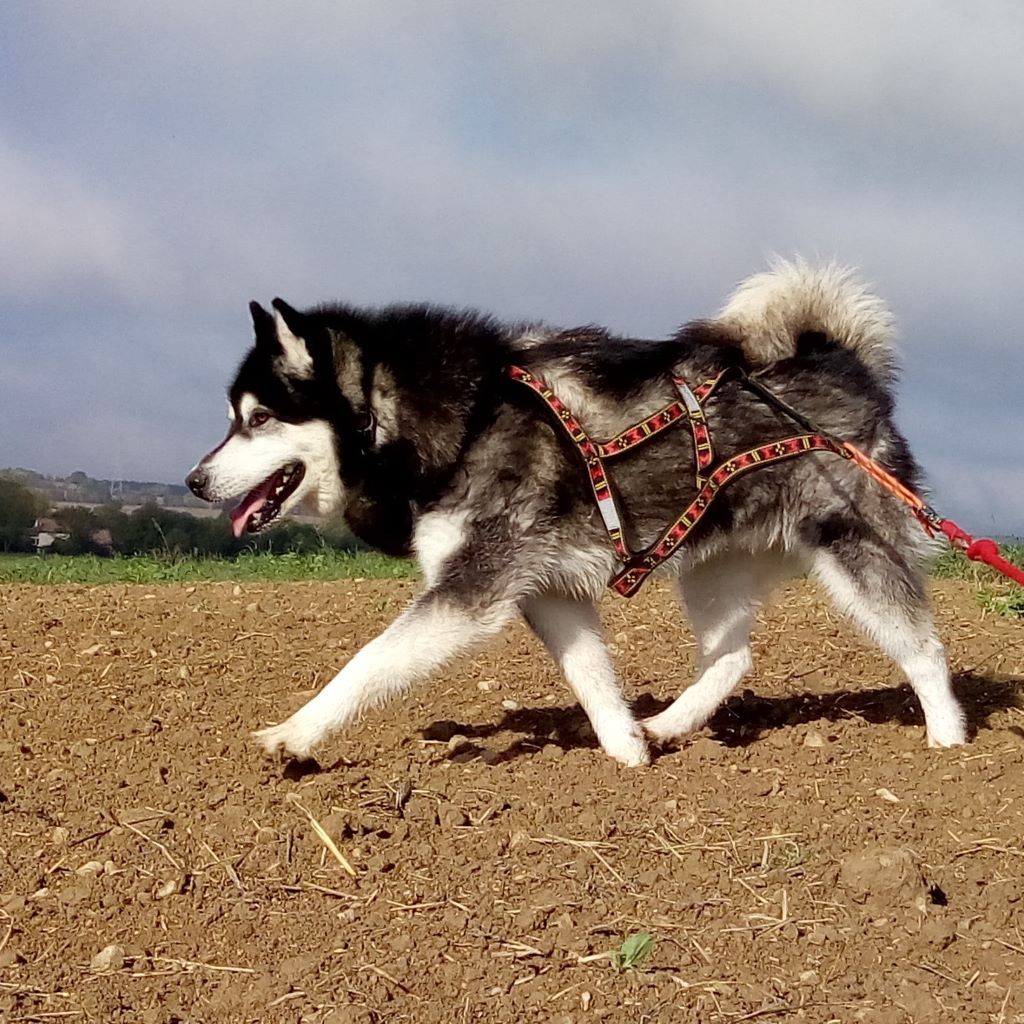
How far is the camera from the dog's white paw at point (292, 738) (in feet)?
15.1

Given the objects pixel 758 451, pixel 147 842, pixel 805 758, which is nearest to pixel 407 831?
pixel 147 842

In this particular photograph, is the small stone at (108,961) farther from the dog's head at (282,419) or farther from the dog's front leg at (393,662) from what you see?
the dog's head at (282,419)

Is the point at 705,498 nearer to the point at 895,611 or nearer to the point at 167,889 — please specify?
the point at 895,611

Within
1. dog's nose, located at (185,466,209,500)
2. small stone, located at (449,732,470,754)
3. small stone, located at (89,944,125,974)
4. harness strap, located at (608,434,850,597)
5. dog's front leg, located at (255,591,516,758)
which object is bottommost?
small stone, located at (449,732,470,754)

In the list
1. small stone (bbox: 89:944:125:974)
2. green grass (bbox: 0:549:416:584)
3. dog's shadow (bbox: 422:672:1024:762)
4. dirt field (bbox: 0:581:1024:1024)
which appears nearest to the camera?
dirt field (bbox: 0:581:1024:1024)

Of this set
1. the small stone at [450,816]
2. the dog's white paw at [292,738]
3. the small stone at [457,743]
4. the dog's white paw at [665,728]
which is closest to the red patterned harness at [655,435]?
the dog's white paw at [665,728]

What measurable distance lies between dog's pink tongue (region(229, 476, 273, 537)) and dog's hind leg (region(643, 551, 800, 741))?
191cm

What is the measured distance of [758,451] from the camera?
515 centimetres

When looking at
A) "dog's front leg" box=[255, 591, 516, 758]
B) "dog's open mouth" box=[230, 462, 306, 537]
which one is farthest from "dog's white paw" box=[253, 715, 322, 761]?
"dog's open mouth" box=[230, 462, 306, 537]

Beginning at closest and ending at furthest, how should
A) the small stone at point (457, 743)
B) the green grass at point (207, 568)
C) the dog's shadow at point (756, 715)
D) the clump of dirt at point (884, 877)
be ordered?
the clump of dirt at point (884, 877) < the small stone at point (457, 743) < the dog's shadow at point (756, 715) < the green grass at point (207, 568)

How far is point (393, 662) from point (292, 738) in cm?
45

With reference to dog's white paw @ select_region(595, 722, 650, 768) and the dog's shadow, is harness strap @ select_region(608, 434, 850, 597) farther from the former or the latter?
the dog's shadow

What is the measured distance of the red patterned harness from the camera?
502 centimetres

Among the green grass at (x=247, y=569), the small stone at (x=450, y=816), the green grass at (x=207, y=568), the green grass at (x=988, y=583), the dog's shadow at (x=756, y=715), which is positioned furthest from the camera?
the green grass at (x=207, y=568)
